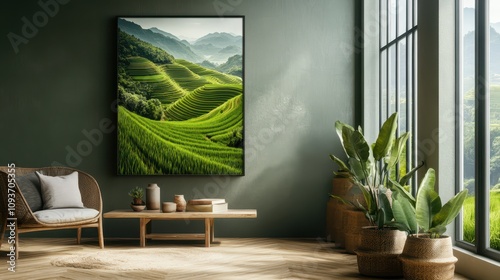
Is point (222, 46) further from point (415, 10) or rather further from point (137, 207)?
point (415, 10)

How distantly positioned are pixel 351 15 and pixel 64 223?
12.8ft

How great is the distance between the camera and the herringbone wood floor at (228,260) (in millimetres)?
4629

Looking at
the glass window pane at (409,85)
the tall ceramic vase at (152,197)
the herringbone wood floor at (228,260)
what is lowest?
the herringbone wood floor at (228,260)

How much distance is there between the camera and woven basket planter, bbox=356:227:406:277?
4.52m

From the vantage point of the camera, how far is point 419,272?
413 cm

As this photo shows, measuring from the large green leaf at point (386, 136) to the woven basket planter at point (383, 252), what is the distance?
0.61 metres

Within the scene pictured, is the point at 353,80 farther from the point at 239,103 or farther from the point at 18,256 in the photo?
the point at 18,256

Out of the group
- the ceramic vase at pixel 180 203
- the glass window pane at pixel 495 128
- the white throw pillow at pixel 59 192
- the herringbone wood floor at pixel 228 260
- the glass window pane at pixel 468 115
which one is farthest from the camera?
the ceramic vase at pixel 180 203

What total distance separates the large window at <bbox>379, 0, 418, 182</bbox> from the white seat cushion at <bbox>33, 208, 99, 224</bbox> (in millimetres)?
3053

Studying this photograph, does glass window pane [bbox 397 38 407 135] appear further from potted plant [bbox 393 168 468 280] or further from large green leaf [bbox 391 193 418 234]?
potted plant [bbox 393 168 468 280]

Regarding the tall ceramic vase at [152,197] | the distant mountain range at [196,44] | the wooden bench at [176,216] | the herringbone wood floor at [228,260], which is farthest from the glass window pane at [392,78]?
the tall ceramic vase at [152,197]

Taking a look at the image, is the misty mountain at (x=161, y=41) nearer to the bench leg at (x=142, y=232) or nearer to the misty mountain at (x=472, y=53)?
the bench leg at (x=142, y=232)

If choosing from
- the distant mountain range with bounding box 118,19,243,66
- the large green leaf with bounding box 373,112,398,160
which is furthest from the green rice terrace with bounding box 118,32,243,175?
the large green leaf with bounding box 373,112,398,160

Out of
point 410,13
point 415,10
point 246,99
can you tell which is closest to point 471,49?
point 415,10
